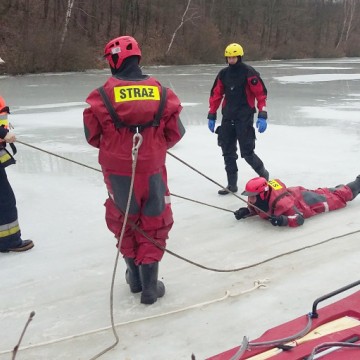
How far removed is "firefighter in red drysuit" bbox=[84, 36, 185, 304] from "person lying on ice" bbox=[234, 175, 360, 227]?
1.38 meters

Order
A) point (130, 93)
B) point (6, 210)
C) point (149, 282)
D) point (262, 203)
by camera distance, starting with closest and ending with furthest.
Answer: point (130, 93) → point (149, 282) → point (6, 210) → point (262, 203)

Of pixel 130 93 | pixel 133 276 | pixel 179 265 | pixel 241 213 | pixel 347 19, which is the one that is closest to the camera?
pixel 130 93

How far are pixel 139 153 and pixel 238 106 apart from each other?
2509 millimetres

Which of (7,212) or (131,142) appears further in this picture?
(7,212)

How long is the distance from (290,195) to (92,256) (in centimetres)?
170

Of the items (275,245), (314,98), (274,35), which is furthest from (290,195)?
(274,35)

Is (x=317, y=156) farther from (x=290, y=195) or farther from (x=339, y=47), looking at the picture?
(x=339, y=47)

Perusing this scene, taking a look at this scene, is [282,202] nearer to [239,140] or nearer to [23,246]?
A: [239,140]

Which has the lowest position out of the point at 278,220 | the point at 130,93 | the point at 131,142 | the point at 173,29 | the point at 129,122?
the point at 278,220

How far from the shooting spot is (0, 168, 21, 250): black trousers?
3549mm

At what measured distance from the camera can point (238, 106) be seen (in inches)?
194

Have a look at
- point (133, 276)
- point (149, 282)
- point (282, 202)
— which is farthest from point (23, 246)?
point (282, 202)

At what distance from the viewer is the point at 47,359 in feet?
7.87

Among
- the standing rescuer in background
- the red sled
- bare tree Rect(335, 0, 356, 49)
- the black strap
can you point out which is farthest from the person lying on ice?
bare tree Rect(335, 0, 356, 49)
